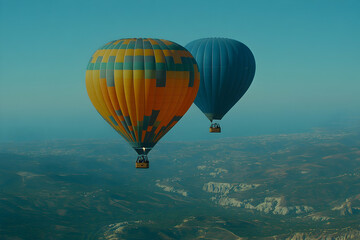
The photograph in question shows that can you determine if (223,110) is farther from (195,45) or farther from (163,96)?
(163,96)

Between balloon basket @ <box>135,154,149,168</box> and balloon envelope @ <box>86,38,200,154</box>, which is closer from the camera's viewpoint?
balloon envelope @ <box>86,38,200,154</box>

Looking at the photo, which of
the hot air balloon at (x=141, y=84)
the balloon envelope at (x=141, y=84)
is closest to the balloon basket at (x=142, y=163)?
the hot air balloon at (x=141, y=84)

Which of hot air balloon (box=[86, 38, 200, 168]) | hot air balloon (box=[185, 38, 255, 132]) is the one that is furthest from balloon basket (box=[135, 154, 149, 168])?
hot air balloon (box=[185, 38, 255, 132])

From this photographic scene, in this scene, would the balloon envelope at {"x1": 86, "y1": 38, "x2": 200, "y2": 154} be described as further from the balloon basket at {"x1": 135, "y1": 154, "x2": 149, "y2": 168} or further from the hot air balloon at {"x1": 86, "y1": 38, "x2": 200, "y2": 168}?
the balloon basket at {"x1": 135, "y1": 154, "x2": 149, "y2": 168}

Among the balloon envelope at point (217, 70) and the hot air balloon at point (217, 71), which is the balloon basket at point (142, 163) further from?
the balloon envelope at point (217, 70)

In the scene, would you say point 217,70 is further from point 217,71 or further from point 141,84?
point 141,84

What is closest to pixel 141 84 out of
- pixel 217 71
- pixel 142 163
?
Result: pixel 142 163

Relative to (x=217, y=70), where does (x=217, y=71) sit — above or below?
below
